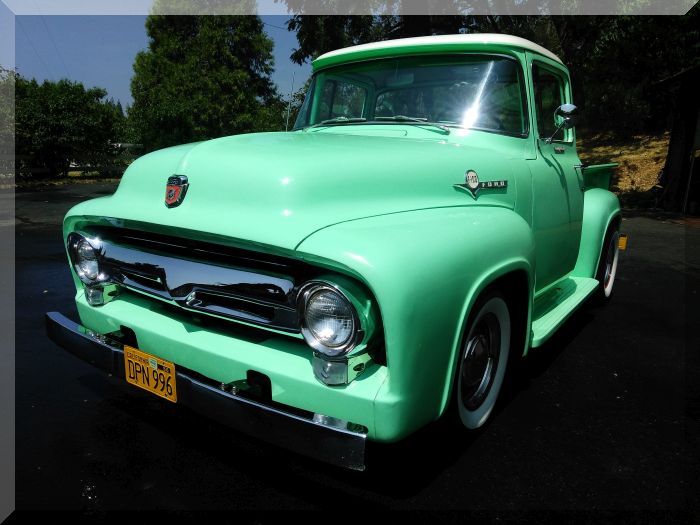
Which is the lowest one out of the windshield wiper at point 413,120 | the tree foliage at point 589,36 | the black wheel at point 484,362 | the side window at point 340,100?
the black wheel at point 484,362

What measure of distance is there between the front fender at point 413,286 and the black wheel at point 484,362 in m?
0.29

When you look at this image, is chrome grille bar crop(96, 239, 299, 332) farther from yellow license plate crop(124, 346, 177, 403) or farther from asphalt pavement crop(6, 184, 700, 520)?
asphalt pavement crop(6, 184, 700, 520)

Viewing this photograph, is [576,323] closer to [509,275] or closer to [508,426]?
[508,426]

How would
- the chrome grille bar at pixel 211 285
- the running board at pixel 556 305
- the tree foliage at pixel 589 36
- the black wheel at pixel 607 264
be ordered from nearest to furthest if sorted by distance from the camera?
the chrome grille bar at pixel 211 285
the running board at pixel 556 305
the black wheel at pixel 607 264
the tree foliage at pixel 589 36

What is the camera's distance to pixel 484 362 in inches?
100

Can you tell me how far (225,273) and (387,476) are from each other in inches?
43.7

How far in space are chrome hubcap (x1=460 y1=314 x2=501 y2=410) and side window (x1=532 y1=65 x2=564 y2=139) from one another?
4.81 ft

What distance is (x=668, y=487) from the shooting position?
228 centimetres

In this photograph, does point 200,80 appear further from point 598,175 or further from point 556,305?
point 556,305

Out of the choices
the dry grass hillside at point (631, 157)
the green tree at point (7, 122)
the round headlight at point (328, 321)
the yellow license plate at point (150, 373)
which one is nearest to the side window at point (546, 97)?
the round headlight at point (328, 321)

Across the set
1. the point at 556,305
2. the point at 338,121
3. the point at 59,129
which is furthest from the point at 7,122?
the point at 556,305

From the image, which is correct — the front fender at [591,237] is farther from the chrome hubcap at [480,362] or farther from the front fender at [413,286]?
the front fender at [413,286]

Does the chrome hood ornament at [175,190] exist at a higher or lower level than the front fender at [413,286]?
higher

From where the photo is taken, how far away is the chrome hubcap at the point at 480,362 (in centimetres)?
239
